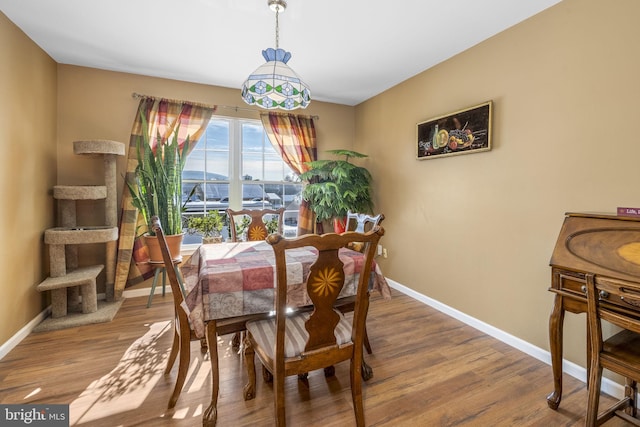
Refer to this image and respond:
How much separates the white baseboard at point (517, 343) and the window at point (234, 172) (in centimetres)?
212

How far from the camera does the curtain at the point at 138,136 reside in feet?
10.3

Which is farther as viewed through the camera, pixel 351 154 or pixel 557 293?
pixel 351 154

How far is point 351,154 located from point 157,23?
2.26 metres

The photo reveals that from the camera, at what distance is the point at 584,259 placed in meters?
1.51

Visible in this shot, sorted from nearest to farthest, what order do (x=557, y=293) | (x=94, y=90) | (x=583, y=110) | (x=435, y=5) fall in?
(x=557, y=293) < (x=583, y=110) < (x=435, y=5) < (x=94, y=90)

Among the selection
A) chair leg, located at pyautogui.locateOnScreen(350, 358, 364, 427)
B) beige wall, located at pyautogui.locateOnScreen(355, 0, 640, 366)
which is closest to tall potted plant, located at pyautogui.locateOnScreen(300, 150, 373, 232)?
beige wall, located at pyautogui.locateOnScreen(355, 0, 640, 366)

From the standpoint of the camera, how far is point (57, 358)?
82.2 inches

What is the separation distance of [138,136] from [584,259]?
379 cm

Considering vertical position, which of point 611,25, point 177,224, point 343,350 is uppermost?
point 611,25

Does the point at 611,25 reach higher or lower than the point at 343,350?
higher

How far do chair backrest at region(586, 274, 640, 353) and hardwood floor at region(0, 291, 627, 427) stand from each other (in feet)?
2.12

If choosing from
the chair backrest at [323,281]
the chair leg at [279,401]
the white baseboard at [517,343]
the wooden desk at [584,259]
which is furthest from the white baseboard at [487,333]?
the chair leg at [279,401]

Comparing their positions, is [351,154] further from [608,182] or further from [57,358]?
[57,358]

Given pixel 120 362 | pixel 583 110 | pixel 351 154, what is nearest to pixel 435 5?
pixel 583 110
